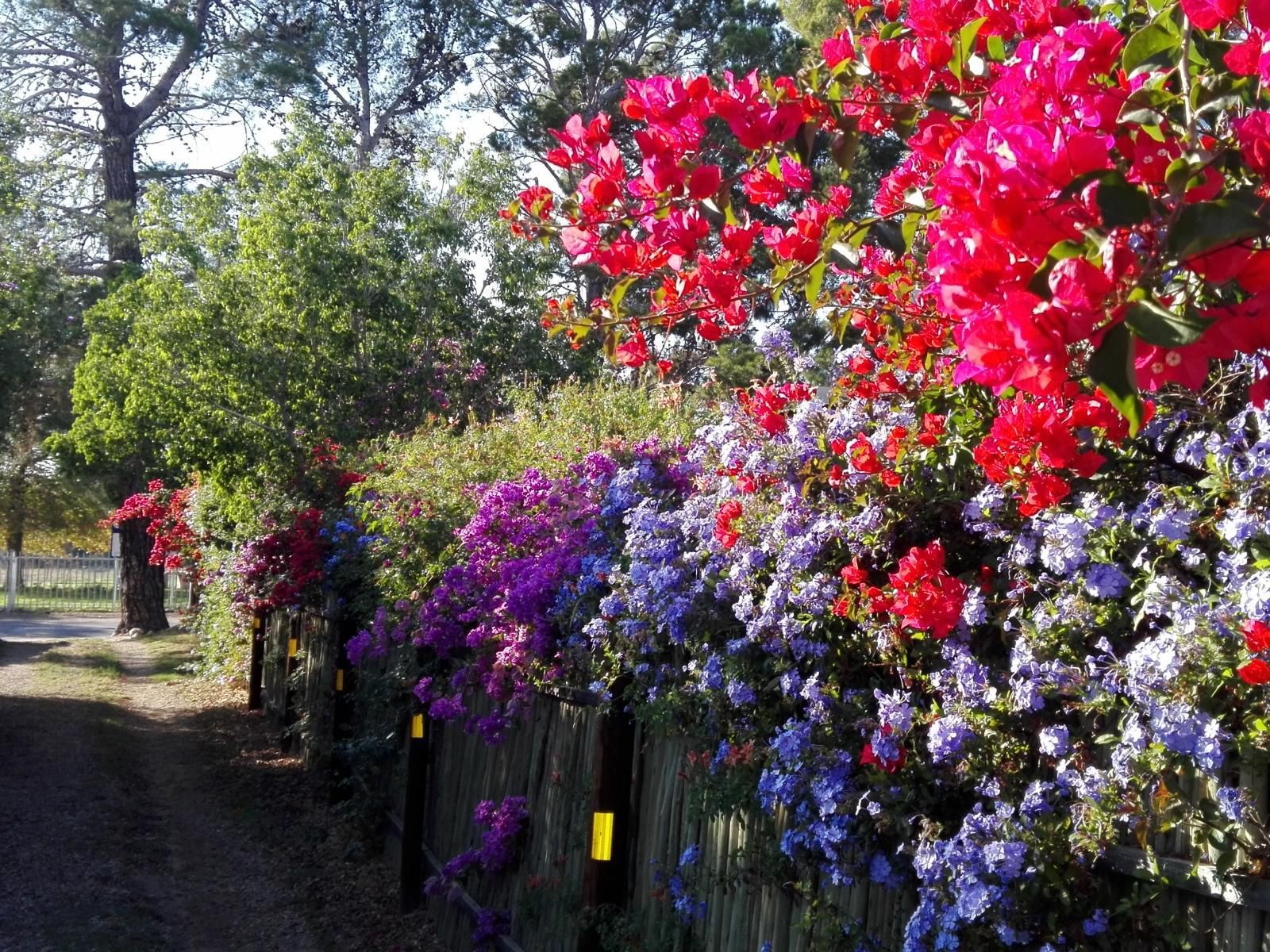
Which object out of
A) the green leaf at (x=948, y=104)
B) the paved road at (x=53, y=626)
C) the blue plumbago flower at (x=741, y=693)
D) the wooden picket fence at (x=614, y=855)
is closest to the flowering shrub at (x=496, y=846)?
the wooden picket fence at (x=614, y=855)

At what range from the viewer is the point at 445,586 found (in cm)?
685

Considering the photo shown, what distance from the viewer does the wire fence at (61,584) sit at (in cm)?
3422

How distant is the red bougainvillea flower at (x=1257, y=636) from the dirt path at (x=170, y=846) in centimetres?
566

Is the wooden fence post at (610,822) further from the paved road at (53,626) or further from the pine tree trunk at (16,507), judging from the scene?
the pine tree trunk at (16,507)

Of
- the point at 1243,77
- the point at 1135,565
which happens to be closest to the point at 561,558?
the point at 1135,565

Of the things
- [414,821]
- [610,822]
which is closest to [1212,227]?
[610,822]

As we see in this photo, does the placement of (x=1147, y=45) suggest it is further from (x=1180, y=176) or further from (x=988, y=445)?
(x=988, y=445)

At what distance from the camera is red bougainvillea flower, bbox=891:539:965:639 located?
2.91 metres

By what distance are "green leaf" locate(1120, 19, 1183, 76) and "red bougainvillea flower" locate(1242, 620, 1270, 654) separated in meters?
0.89

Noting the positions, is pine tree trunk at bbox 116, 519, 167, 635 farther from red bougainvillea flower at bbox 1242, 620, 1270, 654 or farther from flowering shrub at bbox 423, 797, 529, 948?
red bougainvillea flower at bbox 1242, 620, 1270, 654

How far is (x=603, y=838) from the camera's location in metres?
4.87

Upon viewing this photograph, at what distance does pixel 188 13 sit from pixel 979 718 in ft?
81.9

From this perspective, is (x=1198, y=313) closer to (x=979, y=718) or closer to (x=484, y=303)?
(x=979, y=718)

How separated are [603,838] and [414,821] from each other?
3015 millimetres
